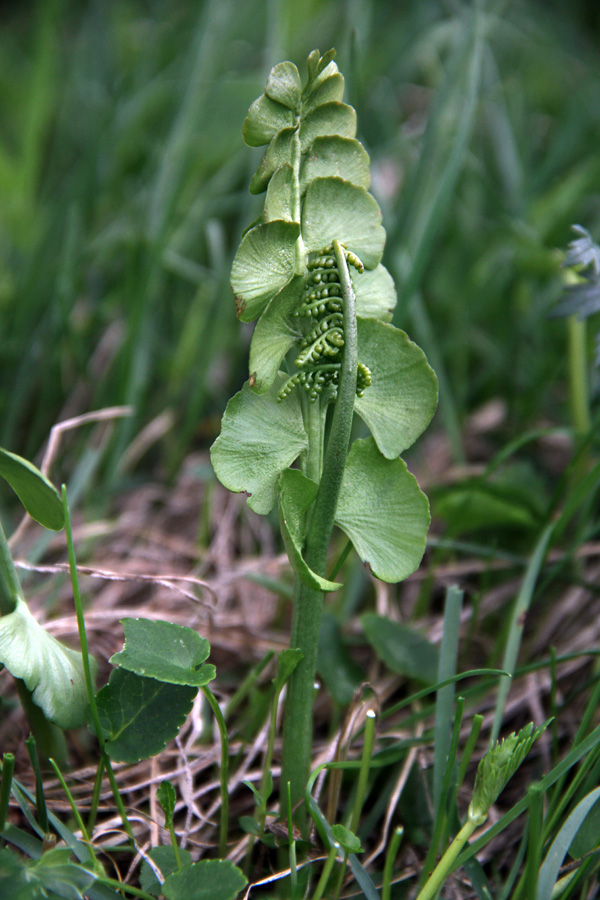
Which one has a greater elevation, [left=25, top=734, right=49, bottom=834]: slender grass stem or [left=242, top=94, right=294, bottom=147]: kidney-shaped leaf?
[left=242, top=94, right=294, bottom=147]: kidney-shaped leaf

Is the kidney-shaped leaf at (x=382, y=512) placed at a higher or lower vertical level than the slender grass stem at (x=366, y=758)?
higher

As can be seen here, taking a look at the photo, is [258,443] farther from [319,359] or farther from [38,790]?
[38,790]

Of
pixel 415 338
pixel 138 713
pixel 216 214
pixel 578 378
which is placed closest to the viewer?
pixel 138 713

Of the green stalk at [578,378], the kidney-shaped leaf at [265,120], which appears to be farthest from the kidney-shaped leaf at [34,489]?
the green stalk at [578,378]

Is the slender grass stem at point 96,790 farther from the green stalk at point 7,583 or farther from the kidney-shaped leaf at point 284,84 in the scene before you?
the kidney-shaped leaf at point 284,84

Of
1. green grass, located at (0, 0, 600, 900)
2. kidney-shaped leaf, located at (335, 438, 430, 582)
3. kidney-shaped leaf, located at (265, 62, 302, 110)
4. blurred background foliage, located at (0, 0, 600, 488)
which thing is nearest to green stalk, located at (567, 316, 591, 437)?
green grass, located at (0, 0, 600, 900)

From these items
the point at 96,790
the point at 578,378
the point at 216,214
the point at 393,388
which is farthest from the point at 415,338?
the point at 96,790

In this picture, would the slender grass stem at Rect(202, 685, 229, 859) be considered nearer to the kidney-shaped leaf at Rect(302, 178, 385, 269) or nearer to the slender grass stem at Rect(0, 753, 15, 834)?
the slender grass stem at Rect(0, 753, 15, 834)

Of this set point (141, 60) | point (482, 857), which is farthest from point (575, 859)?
point (141, 60)
